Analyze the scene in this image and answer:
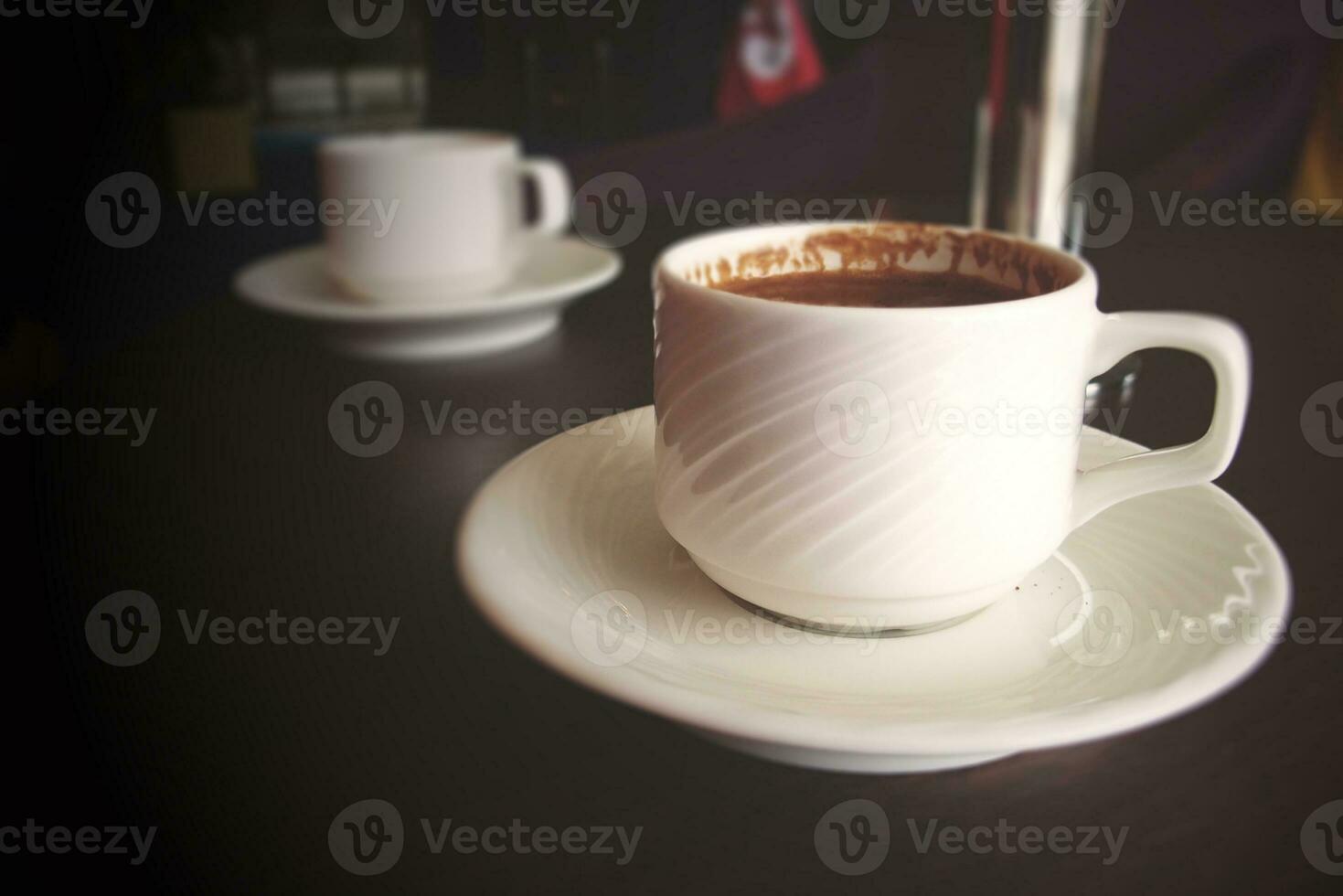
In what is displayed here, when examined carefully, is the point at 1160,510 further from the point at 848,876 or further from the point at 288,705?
the point at 288,705

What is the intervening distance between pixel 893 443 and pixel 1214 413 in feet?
0.50

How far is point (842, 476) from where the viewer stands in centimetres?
42

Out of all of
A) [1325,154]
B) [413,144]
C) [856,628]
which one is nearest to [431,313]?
[413,144]

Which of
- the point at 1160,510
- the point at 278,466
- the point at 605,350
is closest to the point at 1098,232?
the point at 605,350

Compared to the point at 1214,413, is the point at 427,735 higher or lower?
lower

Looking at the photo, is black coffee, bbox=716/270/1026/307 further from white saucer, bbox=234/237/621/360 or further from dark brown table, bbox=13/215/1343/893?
white saucer, bbox=234/237/621/360

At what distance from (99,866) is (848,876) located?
0.84 ft

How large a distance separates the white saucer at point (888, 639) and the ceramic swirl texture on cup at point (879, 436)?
0.03m

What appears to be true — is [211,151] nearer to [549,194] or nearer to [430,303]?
[549,194]

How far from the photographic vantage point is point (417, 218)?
0.93 metres

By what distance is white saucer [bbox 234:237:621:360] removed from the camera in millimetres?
866

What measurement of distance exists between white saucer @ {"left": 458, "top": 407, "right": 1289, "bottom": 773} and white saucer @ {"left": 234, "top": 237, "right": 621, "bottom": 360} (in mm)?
344

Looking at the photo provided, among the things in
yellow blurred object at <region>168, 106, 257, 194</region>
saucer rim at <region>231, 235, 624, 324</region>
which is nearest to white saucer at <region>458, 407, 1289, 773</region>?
saucer rim at <region>231, 235, 624, 324</region>

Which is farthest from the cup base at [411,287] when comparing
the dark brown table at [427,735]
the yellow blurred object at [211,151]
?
the yellow blurred object at [211,151]
